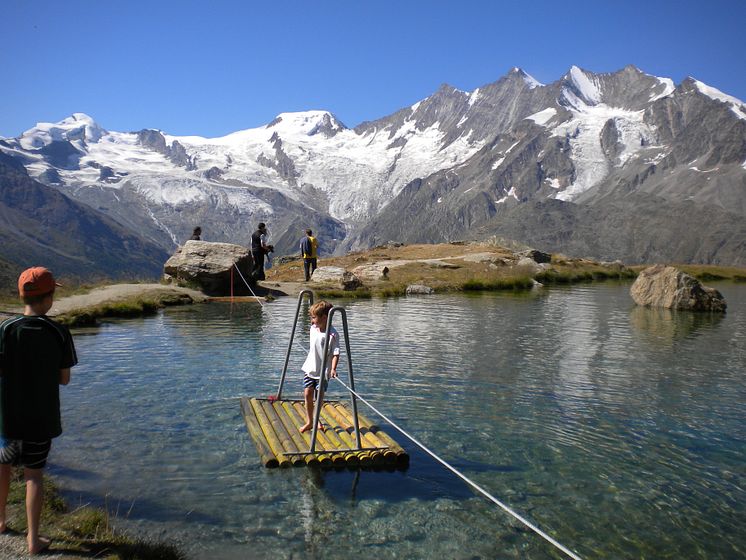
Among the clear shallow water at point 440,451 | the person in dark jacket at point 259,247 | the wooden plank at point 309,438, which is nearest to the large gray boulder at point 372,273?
the person in dark jacket at point 259,247

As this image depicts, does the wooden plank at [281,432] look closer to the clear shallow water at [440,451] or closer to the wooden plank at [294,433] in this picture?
the wooden plank at [294,433]

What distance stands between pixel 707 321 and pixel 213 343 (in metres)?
23.4

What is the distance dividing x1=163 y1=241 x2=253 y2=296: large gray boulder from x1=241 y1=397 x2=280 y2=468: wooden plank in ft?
73.9

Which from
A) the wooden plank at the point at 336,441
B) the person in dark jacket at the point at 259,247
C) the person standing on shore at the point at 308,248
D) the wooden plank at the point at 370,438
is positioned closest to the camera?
the wooden plank at the point at 336,441

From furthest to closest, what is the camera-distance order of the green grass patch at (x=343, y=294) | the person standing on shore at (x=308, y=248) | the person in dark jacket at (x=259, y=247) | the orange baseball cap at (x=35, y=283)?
1. the person standing on shore at (x=308, y=248)
2. the green grass patch at (x=343, y=294)
3. the person in dark jacket at (x=259, y=247)
4. the orange baseball cap at (x=35, y=283)

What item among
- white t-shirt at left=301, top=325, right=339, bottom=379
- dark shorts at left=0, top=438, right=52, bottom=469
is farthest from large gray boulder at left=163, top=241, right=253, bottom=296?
dark shorts at left=0, top=438, right=52, bottom=469

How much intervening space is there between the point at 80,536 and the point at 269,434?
397 cm

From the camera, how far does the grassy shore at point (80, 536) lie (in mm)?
6648

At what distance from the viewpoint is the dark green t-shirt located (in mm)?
6641

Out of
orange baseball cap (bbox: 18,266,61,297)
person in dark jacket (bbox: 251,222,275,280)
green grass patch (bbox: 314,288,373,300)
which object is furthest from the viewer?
green grass patch (bbox: 314,288,373,300)

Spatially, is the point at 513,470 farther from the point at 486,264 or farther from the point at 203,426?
the point at 486,264

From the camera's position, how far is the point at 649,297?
121 feet

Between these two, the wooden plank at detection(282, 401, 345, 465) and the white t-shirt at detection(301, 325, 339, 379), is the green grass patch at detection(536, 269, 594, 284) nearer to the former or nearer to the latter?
the wooden plank at detection(282, 401, 345, 465)

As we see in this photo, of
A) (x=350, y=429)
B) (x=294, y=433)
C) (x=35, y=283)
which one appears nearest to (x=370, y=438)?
(x=350, y=429)
